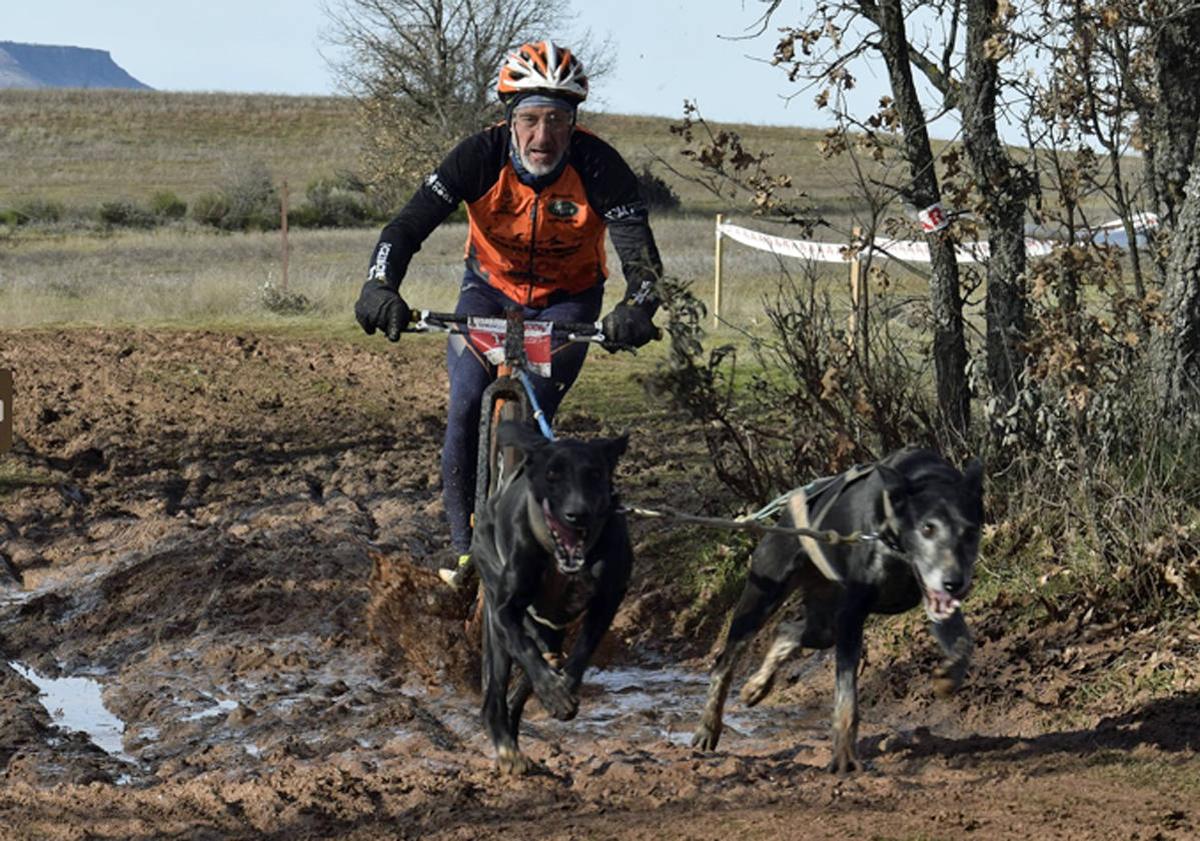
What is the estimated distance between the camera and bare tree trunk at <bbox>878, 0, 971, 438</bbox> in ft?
28.7

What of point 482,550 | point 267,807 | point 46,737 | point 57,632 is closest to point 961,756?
point 482,550

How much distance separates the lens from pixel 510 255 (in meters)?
6.92

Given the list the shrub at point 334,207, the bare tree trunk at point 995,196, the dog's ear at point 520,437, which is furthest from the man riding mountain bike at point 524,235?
the shrub at point 334,207

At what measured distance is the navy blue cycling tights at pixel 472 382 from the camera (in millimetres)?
6703

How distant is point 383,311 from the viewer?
6.46m

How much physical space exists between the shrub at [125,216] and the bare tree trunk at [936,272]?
1879 inches

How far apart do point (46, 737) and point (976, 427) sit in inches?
179

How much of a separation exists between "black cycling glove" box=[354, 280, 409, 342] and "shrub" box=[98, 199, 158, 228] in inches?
1941

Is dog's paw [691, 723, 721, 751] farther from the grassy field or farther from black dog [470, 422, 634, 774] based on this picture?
the grassy field

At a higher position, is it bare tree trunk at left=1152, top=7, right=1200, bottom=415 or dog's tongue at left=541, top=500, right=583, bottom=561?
bare tree trunk at left=1152, top=7, right=1200, bottom=415

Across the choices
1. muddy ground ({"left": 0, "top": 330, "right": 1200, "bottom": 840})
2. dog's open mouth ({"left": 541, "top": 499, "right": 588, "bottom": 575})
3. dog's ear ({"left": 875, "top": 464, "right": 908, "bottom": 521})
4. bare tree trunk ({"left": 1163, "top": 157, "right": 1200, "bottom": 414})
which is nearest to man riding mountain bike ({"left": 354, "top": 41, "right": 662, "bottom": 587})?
muddy ground ({"left": 0, "top": 330, "right": 1200, "bottom": 840})

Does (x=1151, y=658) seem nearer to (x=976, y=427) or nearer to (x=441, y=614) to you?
(x=976, y=427)

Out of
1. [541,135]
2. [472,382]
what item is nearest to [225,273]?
[472,382]

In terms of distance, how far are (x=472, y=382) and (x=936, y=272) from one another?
3.08m
